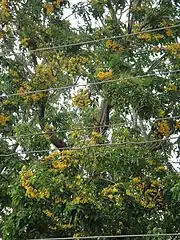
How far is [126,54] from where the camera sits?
4258mm

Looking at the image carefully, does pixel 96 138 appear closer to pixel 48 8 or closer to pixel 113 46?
pixel 113 46

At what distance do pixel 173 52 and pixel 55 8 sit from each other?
1.02m

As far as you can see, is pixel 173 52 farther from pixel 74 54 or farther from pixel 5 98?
pixel 5 98

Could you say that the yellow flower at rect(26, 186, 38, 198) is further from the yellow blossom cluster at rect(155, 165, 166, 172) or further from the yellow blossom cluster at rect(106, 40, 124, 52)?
the yellow blossom cluster at rect(106, 40, 124, 52)

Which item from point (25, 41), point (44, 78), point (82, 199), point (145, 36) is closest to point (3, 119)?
point (44, 78)

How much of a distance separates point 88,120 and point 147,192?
1073 millimetres

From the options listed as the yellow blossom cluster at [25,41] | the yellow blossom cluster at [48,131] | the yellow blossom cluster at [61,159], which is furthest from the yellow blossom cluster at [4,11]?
the yellow blossom cluster at [61,159]

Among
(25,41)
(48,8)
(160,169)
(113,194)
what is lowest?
(113,194)

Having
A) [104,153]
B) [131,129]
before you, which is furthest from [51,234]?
[131,129]

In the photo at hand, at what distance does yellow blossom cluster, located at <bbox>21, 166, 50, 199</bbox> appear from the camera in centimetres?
362

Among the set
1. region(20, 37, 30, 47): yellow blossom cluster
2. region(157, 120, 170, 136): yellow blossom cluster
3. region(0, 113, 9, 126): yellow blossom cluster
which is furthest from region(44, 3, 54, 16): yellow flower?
region(157, 120, 170, 136): yellow blossom cluster

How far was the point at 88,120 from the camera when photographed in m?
4.64

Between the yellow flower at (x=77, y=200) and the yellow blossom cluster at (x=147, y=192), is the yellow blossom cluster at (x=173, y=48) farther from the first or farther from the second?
the yellow flower at (x=77, y=200)

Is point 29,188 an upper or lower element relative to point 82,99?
lower
